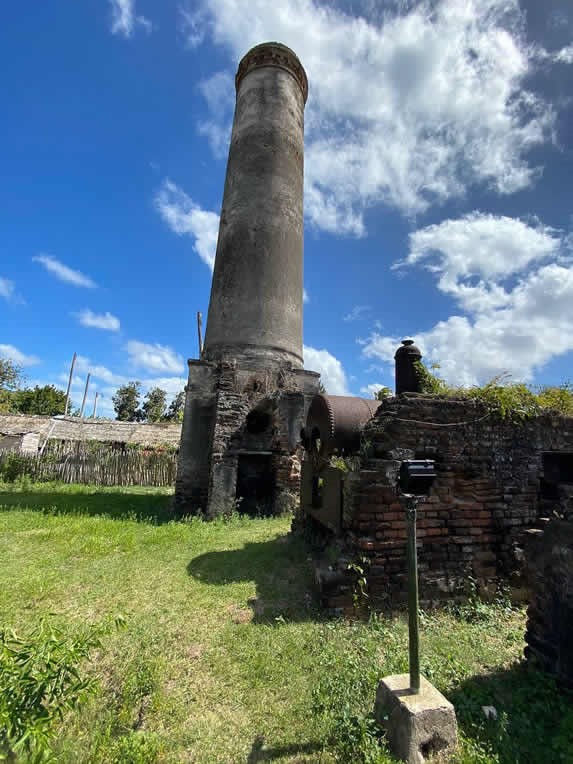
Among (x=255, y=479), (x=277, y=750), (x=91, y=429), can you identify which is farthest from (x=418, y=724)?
(x=91, y=429)

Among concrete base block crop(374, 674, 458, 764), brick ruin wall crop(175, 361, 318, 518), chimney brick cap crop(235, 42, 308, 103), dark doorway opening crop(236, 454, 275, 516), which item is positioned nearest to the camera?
concrete base block crop(374, 674, 458, 764)

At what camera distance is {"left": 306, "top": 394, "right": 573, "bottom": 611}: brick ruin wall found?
4.46 metres

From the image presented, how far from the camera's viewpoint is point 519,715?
2.74 m

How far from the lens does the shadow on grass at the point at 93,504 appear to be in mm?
9242

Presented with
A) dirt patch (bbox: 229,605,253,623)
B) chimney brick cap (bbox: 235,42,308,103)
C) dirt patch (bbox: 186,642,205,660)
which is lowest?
dirt patch (bbox: 186,642,205,660)

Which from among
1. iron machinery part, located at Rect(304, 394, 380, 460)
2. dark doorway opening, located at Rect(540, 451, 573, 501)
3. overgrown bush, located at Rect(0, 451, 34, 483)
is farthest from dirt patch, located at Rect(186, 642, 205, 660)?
overgrown bush, located at Rect(0, 451, 34, 483)

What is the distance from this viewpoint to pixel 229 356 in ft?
36.7

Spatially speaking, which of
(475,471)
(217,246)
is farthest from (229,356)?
(475,471)

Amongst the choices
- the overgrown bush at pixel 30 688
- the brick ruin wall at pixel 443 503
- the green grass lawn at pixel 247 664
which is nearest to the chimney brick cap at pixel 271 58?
the brick ruin wall at pixel 443 503

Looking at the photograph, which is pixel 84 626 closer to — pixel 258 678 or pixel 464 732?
pixel 258 678

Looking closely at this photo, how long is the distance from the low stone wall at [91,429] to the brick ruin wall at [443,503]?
18632 mm

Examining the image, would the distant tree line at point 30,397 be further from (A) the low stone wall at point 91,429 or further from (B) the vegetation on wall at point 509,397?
(B) the vegetation on wall at point 509,397

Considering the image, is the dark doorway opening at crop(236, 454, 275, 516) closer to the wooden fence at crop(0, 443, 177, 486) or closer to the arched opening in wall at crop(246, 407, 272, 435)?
the arched opening in wall at crop(246, 407, 272, 435)

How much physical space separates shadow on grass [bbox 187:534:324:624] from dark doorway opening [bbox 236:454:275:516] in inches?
148
